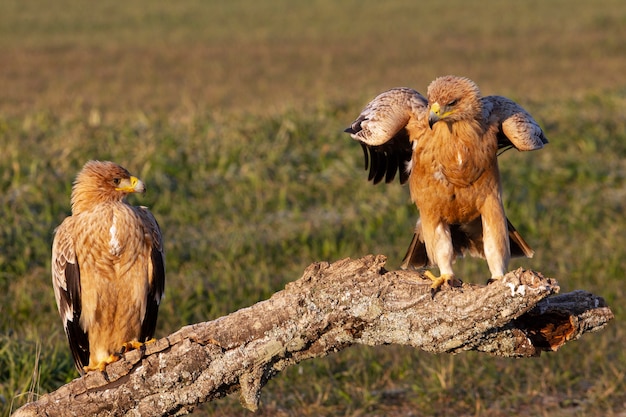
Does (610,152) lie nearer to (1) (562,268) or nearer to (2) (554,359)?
(1) (562,268)

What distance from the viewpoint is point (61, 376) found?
20.4ft

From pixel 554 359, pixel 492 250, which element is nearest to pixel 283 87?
pixel 554 359

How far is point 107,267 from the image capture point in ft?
16.1

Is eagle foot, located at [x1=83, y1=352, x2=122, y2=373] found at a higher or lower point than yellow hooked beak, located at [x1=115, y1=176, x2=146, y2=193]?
lower

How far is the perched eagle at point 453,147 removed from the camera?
5.12 meters

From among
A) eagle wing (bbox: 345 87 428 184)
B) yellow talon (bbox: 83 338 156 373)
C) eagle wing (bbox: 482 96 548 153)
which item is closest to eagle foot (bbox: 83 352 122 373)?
yellow talon (bbox: 83 338 156 373)

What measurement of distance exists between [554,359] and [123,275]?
3.37 meters

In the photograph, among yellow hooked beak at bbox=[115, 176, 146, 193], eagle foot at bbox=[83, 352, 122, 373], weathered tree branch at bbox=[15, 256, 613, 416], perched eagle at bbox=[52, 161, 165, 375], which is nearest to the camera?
weathered tree branch at bbox=[15, 256, 613, 416]

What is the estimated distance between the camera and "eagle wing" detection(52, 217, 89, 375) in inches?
195

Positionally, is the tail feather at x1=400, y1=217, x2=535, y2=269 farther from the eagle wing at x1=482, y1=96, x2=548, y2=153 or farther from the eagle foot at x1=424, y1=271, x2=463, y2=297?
the eagle foot at x1=424, y1=271, x2=463, y2=297

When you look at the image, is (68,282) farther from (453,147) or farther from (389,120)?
(453,147)

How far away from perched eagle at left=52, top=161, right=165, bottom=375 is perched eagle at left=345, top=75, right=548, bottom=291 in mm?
1241

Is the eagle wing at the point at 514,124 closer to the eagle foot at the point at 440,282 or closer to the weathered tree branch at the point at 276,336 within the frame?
the eagle foot at the point at 440,282

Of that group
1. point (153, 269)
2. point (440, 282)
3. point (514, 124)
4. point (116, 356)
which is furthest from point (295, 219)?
point (440, 282)
